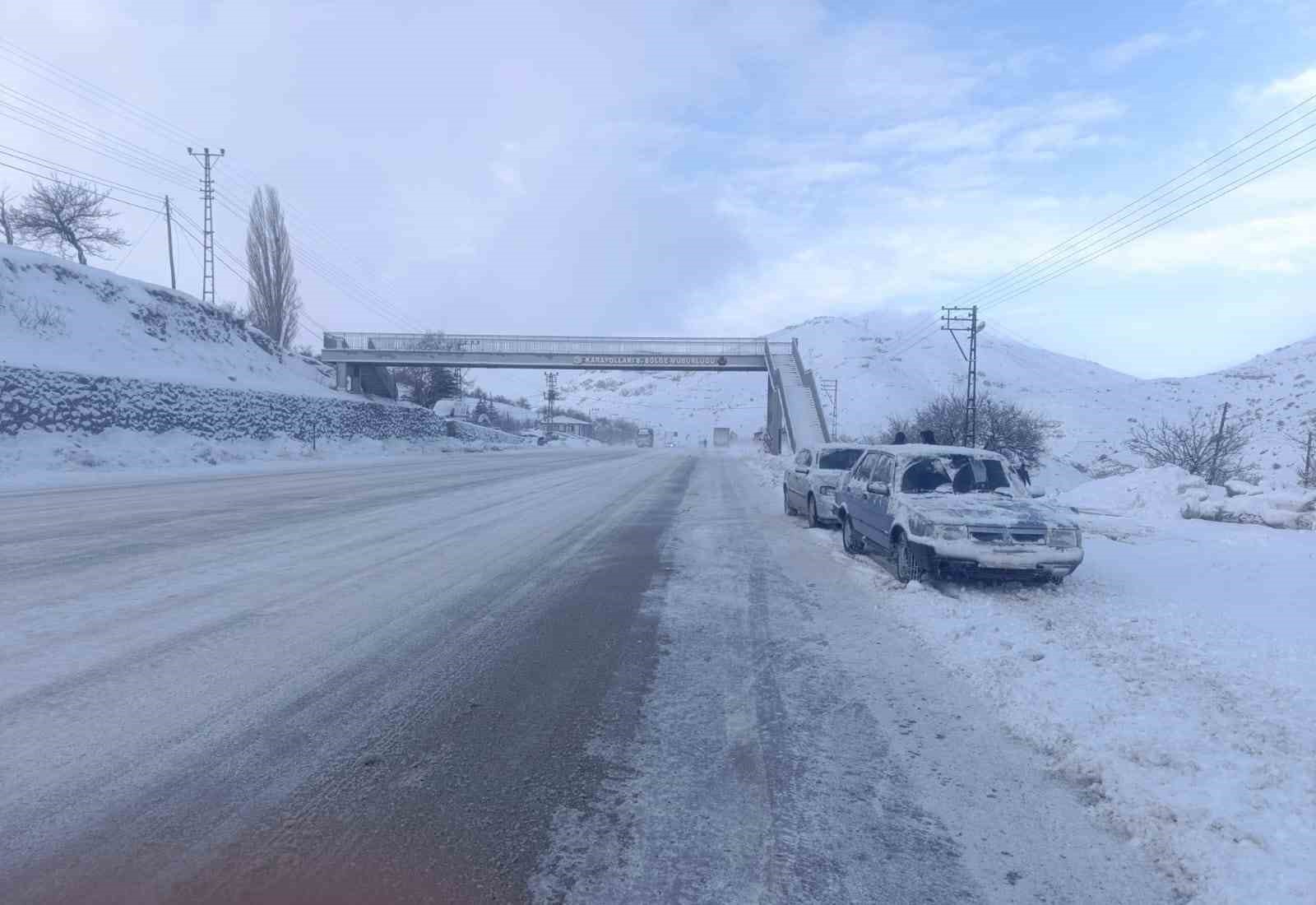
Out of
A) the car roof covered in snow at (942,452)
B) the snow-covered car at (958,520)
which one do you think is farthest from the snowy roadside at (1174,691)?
the car roof covered in snow at (942,452)

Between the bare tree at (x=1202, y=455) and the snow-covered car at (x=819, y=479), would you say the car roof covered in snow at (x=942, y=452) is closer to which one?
the snow-covered car at (x=819, y=479)

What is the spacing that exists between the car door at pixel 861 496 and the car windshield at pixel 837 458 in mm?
3813

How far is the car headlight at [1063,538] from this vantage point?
9.18 meters

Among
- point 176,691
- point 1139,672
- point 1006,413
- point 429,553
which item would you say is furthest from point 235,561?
point 1006,413

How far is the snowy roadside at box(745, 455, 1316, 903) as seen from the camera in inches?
151

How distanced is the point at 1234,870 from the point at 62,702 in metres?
6.55

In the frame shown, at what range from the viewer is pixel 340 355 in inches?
2256

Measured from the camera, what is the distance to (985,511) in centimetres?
945

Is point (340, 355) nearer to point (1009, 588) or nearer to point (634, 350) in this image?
point (634, 350)

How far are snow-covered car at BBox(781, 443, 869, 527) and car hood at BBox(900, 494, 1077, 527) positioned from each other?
494 centimetres

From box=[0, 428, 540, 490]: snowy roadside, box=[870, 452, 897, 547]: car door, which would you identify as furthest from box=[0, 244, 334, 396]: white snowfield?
box=[870, 452, 897, 547]: car door

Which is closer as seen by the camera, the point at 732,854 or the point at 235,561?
the point at 732,854

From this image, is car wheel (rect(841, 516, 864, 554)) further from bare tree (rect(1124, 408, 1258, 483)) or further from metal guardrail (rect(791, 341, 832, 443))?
metal guardrail (rect(791, 341, 832, 443))

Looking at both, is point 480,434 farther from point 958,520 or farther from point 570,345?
point 958,520
